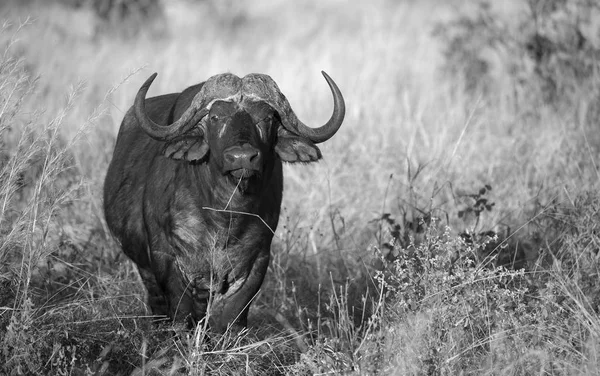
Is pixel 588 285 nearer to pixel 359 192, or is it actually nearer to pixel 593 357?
pixel 593 357

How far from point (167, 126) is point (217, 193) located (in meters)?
0.42

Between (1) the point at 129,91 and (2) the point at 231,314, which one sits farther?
(1) the point at 129,91

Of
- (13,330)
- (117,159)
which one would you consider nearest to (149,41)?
(117,159)

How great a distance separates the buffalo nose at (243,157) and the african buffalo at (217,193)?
0.15 metres

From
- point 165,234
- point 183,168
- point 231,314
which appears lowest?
point 231,314

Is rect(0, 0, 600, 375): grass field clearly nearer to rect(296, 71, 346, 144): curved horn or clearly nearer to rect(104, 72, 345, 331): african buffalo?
rect(104, 72, 345, 331): african buffalo

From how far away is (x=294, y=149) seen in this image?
15.2 feet

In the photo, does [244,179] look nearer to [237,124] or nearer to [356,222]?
[237,124]

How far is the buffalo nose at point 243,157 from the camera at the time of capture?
13.4 feet

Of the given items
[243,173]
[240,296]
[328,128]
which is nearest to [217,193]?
[243,173]

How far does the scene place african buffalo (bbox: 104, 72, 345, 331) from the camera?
4465 millimetres

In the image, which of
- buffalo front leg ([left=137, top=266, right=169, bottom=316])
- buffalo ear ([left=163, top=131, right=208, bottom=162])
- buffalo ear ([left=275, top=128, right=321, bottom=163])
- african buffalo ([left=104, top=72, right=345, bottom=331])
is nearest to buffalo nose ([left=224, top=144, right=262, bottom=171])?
african buffalo ([left=104, top=72, right=345, bottom=331])

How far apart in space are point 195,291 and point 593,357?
2.04 m

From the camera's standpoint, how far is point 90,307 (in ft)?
14.6
